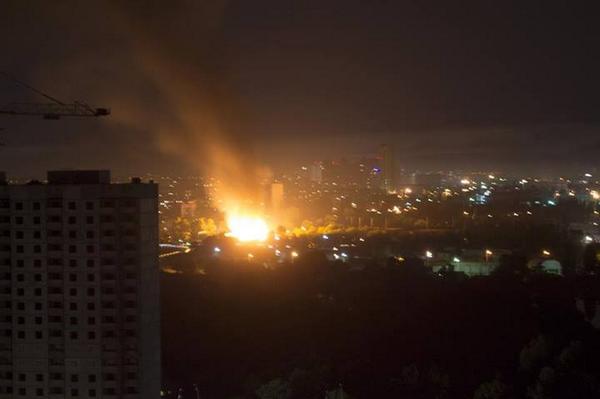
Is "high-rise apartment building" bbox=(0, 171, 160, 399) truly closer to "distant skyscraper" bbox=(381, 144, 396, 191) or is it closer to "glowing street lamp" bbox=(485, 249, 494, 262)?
"glowing street lamp" bbox=(485, 249, 494, 262)

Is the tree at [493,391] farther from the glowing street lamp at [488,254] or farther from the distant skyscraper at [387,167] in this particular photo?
the distant skyscraper at [387,167]

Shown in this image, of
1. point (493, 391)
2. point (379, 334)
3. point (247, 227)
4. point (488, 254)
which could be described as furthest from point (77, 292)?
point (247, 227)

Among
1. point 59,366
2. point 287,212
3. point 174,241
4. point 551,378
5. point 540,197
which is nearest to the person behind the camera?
point 59,366

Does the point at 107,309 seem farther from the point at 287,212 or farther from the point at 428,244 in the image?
the point at 287,212

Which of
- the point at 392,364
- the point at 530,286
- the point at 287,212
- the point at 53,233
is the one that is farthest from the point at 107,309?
the point at 287,212

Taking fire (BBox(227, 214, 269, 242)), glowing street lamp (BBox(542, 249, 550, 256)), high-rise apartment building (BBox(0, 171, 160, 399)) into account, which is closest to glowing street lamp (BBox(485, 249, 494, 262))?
glowing street lamp (BBox(542, 249, 550, 256))

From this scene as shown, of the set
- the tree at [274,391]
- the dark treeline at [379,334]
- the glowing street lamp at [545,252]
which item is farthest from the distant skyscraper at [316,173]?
the tree at [274,391]

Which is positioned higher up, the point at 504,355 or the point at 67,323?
the point at 67,323
